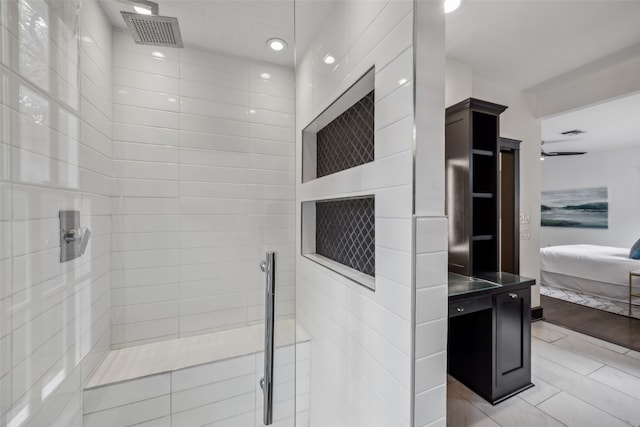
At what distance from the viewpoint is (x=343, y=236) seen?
5.80 ft

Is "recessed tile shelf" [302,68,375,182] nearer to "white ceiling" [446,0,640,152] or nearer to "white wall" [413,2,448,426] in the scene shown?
"white wall" [413,2,448,426]

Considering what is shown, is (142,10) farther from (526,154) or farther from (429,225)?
(526,154)

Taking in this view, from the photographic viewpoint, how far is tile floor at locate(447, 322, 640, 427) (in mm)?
1706

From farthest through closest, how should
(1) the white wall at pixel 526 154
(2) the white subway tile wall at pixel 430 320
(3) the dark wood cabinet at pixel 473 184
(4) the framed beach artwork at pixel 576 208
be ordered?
(4) the framed beach artwork at pixel 576 208 → (1) the white wall at pixel 526 154 → (3) the dark wood cabinet at pixel 473 184 → (2) the white subway tile wall at pixel 430 320

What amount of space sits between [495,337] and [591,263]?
3871 mm

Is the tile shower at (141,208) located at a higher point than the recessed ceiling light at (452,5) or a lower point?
lower

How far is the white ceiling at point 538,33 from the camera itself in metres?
1.82

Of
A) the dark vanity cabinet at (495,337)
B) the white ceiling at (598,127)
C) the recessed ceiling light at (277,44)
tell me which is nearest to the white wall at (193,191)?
the recessed ceiling light at (277,44)

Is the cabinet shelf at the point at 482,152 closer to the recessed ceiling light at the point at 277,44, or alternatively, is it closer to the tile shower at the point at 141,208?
the tile shower at the point at 141,208

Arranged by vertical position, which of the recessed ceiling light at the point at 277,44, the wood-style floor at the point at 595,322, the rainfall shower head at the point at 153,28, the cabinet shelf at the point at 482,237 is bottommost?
the wood-style floor at the point at 595,322

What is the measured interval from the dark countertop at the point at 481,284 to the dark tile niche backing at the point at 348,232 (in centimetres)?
62

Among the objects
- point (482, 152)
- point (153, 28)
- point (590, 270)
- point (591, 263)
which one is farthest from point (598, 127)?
point (153, 28)

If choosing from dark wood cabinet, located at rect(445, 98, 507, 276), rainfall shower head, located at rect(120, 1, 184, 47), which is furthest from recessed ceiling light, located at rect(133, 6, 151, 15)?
dark wood cabinet, located at rect(445, 98, 507, 276)

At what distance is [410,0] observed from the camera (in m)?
0.96
